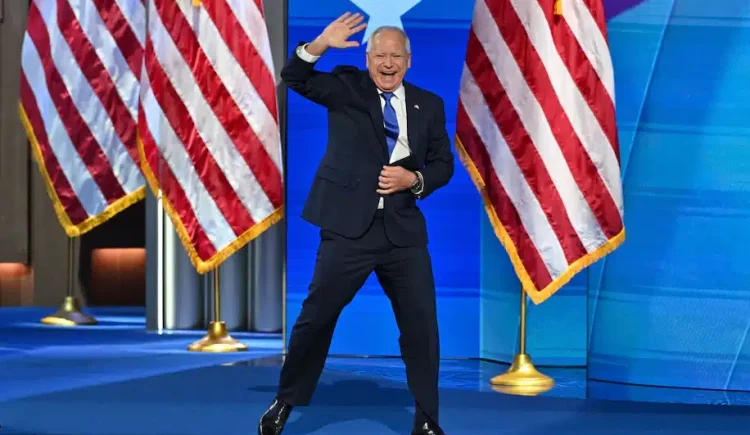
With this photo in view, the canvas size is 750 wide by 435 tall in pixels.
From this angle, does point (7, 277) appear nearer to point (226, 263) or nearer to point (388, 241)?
point (226, 263)

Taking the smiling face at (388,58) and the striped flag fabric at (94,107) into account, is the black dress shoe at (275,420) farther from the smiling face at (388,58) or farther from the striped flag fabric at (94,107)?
the striped flag fabric at (94,107)

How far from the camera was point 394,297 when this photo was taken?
4121mm

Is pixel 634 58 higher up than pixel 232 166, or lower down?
higher up

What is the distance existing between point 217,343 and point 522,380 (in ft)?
7.45

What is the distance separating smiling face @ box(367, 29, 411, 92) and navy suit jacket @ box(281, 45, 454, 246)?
6 centimetres

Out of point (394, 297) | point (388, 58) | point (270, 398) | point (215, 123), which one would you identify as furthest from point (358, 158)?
point (215, 123)

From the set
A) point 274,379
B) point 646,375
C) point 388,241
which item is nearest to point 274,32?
point 274,379

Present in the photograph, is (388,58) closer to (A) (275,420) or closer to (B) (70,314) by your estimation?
(A) (275,420)

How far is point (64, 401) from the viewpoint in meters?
5.20

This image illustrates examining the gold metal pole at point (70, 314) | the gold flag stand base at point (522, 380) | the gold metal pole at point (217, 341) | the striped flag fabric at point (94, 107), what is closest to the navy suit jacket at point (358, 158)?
the gold flag stand base at point (522, 380)

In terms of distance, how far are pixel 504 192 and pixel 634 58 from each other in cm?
94

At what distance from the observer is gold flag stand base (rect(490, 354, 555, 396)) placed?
5.71m

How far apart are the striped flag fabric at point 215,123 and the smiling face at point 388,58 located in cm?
291

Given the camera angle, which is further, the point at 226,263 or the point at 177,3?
the point at 226,263
